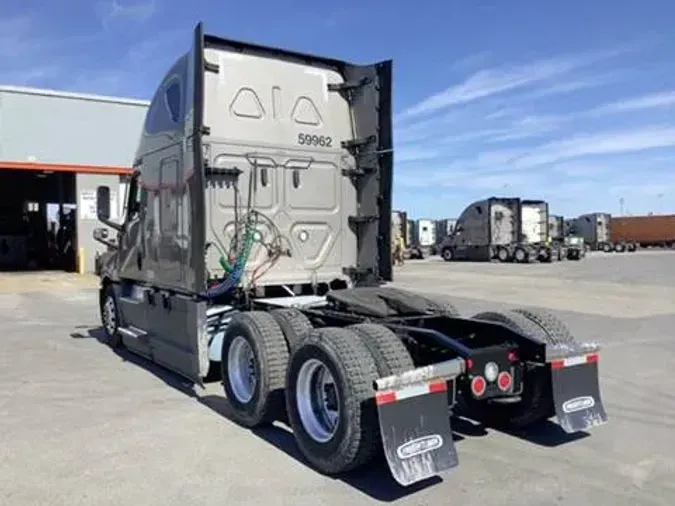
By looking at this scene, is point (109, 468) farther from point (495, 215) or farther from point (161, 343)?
point (495, 215)

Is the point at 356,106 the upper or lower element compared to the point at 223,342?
upper

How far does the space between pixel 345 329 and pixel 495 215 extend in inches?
1394

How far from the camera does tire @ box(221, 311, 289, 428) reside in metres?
5.41

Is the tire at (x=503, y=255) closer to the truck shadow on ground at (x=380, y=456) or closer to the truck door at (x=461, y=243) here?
the truck door at (x=461, y=243)

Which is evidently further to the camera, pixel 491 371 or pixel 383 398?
pixel 491 371

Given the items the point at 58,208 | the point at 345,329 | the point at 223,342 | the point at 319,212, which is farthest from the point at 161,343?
the point at 58,208

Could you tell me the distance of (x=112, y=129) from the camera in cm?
2520

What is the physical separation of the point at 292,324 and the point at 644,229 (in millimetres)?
65051

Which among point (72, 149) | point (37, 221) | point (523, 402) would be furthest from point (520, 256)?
point (523, 402)

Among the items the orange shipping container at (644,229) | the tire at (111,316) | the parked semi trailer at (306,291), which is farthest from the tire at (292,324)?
the orange shipping container at (644,229)

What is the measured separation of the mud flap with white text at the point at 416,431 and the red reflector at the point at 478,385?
1.22ft

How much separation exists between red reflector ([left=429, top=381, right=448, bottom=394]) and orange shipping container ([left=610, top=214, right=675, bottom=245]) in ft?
A: 204

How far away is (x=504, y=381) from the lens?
16.1 feet

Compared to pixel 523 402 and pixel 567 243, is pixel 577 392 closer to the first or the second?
pixel 523 402
